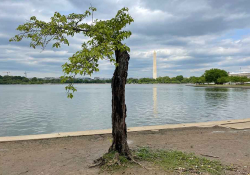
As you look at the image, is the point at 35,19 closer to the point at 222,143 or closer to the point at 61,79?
the point at 61,79

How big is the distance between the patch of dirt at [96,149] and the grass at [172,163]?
1.14 feet

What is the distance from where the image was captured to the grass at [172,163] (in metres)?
6.59

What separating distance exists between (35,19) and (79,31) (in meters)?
1.26

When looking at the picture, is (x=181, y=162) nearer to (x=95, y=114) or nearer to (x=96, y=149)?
(x=96, y=149)

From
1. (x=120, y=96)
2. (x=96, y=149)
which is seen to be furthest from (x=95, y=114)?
(x=120, y=96)

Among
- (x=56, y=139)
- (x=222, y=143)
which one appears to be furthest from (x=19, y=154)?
(x=222, y=143)

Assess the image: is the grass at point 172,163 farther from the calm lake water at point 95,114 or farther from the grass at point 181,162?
the calm lake water at point 95,114

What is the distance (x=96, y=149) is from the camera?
9062 millimetres

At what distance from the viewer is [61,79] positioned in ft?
19.3

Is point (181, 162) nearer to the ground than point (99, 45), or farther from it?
nearer to the ground

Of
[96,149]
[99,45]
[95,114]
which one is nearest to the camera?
[99,45]

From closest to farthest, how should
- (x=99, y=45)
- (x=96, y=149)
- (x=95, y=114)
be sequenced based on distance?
(x=99, y=45) → (x=96, y=149) → (x=95, y=114)

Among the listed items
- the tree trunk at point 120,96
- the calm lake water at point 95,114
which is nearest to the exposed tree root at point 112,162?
the tree trunk at point 120,96

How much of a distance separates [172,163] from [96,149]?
3203 millimetres
